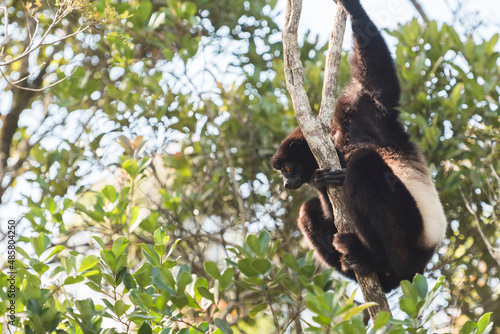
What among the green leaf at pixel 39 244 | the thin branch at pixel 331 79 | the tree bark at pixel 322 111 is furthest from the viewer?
the thin branch at pixel 331 79

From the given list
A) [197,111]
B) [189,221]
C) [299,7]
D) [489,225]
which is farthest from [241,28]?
[489,225]

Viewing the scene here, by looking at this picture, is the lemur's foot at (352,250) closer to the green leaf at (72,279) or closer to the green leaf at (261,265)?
the green leaf at (261,265)

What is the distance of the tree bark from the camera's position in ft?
12.7

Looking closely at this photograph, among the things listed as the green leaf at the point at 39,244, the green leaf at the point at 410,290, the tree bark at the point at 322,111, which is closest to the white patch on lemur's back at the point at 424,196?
the tree bark at the point at 322,111

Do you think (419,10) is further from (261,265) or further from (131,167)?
(261,265)

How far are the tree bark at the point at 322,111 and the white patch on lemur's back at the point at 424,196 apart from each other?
709mm

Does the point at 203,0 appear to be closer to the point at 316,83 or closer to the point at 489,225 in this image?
the point at 316,83

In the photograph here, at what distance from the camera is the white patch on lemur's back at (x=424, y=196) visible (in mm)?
4449

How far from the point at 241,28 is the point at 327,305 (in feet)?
18.8

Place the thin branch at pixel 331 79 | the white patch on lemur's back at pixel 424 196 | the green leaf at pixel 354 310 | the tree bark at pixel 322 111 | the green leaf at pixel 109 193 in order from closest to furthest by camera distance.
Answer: the green leaf at pixel 354 310 < the tree bark at pixel 322 111 < the thin branch at pixel 331 79 < the white patch on lemur's back at pixel 424 196 < the green leaf at pixel 109 193

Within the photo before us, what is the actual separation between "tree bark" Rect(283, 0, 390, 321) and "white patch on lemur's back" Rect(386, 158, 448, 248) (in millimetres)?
709

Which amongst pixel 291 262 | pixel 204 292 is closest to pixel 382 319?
pixel 291 262

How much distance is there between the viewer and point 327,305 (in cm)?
273

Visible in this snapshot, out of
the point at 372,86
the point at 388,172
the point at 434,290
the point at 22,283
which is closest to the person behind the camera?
the point at 434,290
